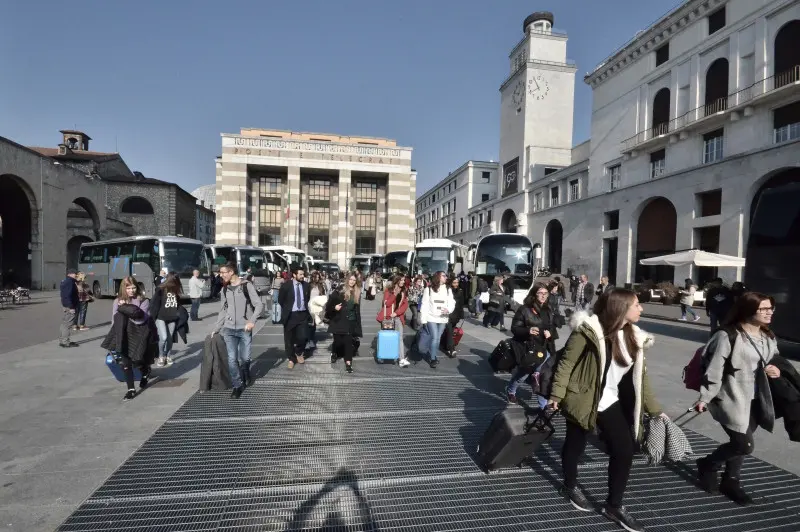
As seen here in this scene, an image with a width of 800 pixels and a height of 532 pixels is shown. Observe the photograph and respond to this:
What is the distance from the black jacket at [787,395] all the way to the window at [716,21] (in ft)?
95.6

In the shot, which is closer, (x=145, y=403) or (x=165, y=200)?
(x=145, y=403)

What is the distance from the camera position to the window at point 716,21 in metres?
23.2

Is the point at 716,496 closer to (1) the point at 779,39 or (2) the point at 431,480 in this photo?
(2) the point at 431,480

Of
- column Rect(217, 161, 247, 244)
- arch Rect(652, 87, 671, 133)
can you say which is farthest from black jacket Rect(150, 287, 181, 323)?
column Rect(217, 161, 247, 244)

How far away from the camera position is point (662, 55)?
2784 cm

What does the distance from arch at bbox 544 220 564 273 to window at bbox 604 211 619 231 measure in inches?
278

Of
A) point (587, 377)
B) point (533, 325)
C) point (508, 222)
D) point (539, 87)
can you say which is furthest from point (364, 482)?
point (508, 222)

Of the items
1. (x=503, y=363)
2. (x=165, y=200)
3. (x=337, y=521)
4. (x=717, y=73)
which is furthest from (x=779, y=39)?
(x=165, y=200)

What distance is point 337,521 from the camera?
3.06 meters

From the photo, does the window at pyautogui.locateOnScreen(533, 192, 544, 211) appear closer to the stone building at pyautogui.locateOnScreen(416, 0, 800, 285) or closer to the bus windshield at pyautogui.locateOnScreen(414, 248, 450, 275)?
the stone building at pyautogui.locateOnScreen(416, 0, 800, 285)

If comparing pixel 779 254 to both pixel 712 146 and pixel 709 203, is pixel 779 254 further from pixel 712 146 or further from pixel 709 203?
pixel 712 146

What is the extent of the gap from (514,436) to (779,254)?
9.10 m

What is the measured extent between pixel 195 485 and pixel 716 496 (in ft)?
14.8

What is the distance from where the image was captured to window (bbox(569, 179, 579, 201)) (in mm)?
37062
